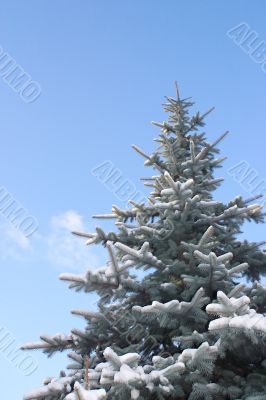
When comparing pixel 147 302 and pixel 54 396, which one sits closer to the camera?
pixel 54 396

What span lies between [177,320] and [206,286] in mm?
760

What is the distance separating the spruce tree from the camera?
4.89 meters

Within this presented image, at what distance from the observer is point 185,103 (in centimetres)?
1019

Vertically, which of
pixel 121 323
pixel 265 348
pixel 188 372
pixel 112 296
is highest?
pixel 112 296

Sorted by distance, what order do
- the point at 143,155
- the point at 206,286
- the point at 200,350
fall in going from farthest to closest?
1. the point at 143,155
2. the point at 206,286
3. the point at 200,350

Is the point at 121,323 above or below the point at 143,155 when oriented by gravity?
below

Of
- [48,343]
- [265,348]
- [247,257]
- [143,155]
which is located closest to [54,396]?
[48,343]

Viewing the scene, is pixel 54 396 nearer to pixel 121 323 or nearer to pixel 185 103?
pixel 121 323

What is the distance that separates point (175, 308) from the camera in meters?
5.48

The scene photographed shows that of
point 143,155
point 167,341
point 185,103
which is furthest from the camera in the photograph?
point 185,103

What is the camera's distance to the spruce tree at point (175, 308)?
16.0ft

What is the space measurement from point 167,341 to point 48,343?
190 cm

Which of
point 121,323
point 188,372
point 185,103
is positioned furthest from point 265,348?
point 185,103

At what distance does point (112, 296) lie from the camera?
646 cm
